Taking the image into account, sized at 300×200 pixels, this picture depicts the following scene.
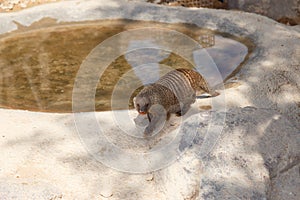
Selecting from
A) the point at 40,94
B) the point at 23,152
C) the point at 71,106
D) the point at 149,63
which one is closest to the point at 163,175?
the point at 23,152

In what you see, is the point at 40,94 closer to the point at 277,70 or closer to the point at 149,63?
the point at 149,63

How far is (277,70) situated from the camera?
4.96 metres

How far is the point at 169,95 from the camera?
13.1 ft

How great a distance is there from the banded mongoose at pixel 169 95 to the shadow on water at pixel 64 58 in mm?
689

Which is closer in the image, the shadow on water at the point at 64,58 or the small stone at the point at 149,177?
the small stone at the point at 149,177

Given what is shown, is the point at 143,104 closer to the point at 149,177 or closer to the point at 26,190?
the point at 149,177

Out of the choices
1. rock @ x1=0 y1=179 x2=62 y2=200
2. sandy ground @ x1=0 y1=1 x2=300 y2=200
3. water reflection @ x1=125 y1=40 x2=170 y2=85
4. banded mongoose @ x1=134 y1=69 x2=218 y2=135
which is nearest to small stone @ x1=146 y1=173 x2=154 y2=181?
sandy ground @ x1=0 y1=1 x2=300 y2=200

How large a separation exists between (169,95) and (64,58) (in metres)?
2.34

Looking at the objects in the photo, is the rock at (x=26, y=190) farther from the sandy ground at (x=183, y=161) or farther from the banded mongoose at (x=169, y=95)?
the banded mongoose at (x=169, y=95)

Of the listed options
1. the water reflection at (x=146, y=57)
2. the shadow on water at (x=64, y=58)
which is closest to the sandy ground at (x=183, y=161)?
the shadow on water at (x=64, y=58)

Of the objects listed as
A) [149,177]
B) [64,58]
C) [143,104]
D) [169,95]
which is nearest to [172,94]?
[169,95]

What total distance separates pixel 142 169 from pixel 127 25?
4069 mm

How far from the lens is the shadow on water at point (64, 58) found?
4.79 metres

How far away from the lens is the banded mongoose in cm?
380
